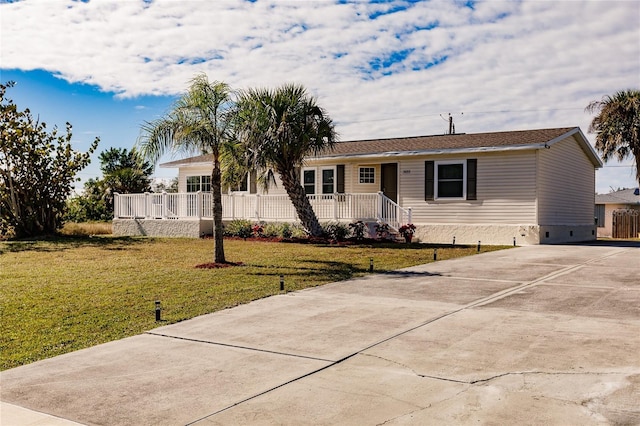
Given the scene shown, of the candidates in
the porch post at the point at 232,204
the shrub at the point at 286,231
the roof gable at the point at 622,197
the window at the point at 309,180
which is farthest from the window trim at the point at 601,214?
the porch post at the point at 232,204

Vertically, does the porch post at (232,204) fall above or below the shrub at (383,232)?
above

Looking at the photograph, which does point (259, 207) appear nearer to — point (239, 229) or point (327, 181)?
point (239, 229)

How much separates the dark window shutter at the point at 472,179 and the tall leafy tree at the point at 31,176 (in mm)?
15578

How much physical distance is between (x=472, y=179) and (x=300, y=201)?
6.51m

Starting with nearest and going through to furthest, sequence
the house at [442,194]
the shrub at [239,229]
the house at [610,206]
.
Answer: the house at [442,194]
the shrub at [239,229]
the house at [610,206]

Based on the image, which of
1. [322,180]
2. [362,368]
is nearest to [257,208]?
[322,180]

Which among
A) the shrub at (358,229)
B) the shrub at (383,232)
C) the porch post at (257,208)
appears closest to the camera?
the shrub at (358,229)

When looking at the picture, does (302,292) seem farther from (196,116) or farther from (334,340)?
(196,116)

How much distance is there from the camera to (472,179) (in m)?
21.8

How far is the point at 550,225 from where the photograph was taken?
71.8ft

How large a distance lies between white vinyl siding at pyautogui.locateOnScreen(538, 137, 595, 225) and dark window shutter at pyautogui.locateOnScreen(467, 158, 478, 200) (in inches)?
88.2

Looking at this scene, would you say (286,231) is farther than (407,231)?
Yes

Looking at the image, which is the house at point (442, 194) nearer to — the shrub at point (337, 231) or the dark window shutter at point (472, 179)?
the dark window shutter at point (472, 179)

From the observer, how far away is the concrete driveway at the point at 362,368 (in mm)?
4547
